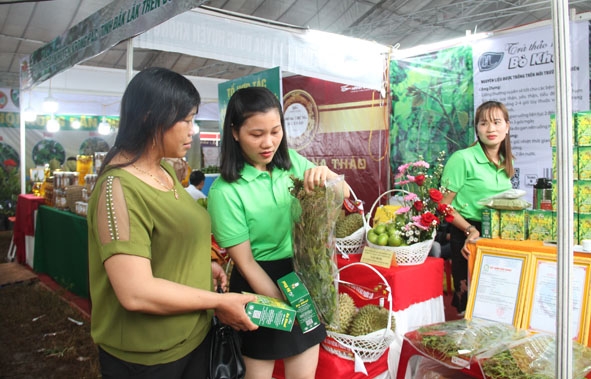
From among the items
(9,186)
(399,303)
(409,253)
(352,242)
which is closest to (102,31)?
(352,242)

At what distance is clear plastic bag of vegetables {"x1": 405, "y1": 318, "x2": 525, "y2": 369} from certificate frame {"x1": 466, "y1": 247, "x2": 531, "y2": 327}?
52 mm

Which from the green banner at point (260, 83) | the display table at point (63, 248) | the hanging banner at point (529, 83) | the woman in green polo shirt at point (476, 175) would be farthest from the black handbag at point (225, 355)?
the hanging banner at point (529, 83)

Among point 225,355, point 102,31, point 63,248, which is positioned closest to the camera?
point 225,355

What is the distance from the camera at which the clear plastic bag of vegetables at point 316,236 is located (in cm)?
134

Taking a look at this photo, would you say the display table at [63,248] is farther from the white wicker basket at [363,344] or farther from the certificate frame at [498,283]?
the certificate frame at [498,283]

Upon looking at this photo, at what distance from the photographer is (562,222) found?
0.95 m

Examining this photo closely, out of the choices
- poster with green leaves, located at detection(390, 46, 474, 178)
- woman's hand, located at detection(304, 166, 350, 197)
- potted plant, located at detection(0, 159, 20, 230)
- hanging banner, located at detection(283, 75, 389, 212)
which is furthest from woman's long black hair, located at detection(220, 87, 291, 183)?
potted plant, located at detection(0, 159, 20, 230)

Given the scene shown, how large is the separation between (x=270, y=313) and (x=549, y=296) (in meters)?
1.04

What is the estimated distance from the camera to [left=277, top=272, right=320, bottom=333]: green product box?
1255mm

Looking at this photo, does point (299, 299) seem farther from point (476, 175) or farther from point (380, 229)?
point (476, 175)

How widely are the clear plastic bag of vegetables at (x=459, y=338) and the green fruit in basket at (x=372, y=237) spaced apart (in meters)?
0.48

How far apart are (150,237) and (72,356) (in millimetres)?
2745

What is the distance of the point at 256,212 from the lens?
1.34m

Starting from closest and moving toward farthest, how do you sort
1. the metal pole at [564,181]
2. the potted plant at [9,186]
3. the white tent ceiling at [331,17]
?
the metal pole at [564,181], the white tent ceiling at [331,17], the potted plant at [9,186]
